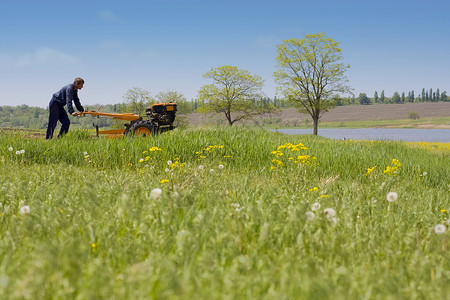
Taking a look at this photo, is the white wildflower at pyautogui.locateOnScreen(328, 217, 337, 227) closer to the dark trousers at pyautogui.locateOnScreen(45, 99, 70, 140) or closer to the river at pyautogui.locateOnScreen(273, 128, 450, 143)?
the dark trousers at pyautogui.locateOnScreen(45, 99, 70, 140)

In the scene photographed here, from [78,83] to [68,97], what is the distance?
0.50 meters

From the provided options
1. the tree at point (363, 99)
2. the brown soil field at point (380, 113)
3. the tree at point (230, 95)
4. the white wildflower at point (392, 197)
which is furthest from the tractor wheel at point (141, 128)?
the tree at point (363, 99)

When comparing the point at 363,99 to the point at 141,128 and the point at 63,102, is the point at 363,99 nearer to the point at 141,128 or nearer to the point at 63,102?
the point at 141,128

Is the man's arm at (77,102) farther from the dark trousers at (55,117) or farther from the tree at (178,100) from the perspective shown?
the tree at (178,100)

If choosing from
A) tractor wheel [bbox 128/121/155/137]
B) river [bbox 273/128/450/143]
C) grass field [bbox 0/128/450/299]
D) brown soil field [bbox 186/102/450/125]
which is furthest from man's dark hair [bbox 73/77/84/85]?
brown soil field [bbox 186/102/450/125]

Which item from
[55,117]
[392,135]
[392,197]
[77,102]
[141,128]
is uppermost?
[77,102]

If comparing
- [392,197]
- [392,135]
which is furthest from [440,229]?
[392,135]

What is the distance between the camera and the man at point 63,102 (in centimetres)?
954

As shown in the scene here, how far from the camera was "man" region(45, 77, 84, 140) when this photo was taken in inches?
376

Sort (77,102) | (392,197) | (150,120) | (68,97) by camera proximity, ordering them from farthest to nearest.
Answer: (150,120) < (77,102) < (68,97) < (392,197)

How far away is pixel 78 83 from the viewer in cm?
960

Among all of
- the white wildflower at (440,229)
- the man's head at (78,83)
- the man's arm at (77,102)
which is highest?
the man's head at (78,83)

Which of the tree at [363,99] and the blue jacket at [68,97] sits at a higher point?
the tree at [363,99]

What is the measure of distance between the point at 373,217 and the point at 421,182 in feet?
17.4
